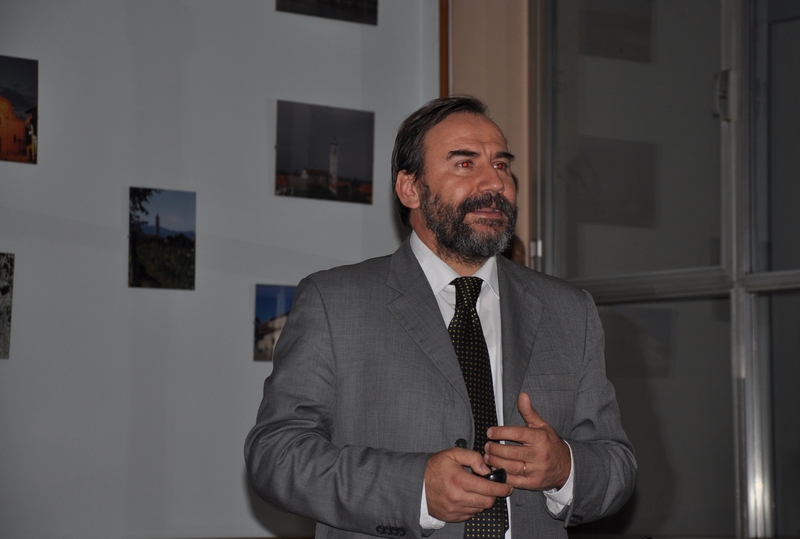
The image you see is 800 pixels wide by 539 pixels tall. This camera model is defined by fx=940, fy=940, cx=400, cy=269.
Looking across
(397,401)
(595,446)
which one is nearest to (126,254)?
(397,401)

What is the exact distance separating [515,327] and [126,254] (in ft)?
6.16

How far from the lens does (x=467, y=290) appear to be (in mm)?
1983

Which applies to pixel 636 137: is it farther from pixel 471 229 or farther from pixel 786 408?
pixel 471 229

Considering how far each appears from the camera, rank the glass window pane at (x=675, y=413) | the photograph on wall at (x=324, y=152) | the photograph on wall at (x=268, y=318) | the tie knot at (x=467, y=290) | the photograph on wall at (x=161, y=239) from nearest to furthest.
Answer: the tie knot at (x=467, y=290) < the glass window pane at (x=675, y=413) < the photograph on wall at (x=161, y=239) < the photograph on wall at (x=268, y=318) < the photograph on wall at (x=324, y=152)

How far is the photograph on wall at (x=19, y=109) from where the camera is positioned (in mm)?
3250

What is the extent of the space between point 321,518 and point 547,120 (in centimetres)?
235

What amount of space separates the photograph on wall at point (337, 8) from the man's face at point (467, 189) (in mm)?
1868

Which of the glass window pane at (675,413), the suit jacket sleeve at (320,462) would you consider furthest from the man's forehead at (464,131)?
the glass window pane at (675,413)

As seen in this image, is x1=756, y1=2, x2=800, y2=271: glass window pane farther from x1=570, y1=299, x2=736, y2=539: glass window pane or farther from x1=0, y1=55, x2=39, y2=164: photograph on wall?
x1=0, y1=55, x2=39, y2=164: photograph on wall

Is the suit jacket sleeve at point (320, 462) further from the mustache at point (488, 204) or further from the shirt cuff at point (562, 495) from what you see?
the mustache at point (488, 204)

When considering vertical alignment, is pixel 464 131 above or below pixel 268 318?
above

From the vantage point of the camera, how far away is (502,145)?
6.86ft

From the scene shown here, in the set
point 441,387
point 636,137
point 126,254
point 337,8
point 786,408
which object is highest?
point 337,8

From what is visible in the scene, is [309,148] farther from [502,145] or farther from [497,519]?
[497,519]
